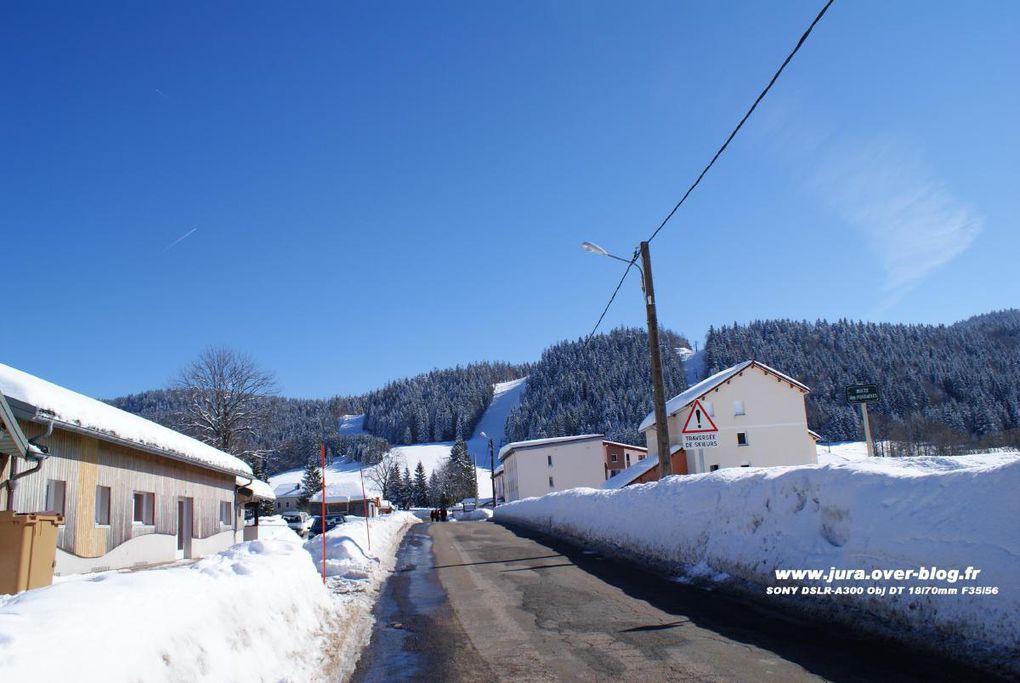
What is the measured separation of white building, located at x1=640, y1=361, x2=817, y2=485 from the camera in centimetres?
4669

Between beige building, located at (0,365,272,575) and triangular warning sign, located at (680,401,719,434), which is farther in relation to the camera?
triangular warning sign, located at (680,401,719,434)

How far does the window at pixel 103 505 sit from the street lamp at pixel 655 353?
13525 millimetres

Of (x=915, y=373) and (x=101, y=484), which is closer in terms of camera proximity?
(x=101, y=484)

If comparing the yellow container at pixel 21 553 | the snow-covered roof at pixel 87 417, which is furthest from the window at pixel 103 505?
the yellow container at pixel 21 553

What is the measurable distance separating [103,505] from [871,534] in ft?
55.6

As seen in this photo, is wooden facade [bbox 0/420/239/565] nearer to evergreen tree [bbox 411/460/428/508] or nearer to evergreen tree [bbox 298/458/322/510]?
evergreen tree [bbox 298/458/322/510]

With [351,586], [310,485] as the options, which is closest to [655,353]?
[351,586]

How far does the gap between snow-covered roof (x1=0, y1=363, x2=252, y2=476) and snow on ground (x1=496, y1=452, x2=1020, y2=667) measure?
40.5 ft

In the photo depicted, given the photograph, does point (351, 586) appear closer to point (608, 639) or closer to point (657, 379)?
point (608, 639)

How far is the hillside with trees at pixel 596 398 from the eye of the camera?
153m

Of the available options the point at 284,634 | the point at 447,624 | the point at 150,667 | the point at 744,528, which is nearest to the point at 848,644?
the point at 744,528

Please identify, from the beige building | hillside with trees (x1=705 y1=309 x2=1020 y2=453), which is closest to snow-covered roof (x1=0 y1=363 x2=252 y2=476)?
the beige building

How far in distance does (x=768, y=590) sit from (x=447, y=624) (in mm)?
4150

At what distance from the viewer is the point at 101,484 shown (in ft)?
53.3
